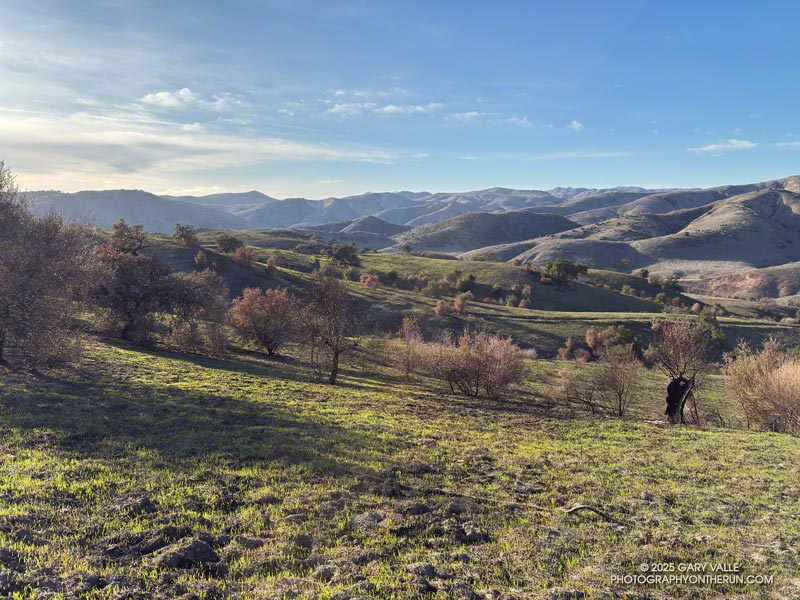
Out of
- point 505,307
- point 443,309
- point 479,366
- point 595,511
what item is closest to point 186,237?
point 443,309

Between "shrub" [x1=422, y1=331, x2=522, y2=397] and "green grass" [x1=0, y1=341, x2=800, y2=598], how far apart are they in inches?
423

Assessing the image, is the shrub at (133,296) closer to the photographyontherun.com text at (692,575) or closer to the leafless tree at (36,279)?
the leafless tree at (36,279)

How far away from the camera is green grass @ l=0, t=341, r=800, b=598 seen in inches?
285

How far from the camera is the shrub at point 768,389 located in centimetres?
2669

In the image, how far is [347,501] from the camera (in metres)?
10.3

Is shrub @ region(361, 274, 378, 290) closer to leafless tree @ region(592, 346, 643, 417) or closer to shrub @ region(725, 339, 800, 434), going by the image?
leafless tree @ region(592, 346, 643, 417)

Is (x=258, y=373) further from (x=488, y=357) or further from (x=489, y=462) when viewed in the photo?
(x=489, y=462)

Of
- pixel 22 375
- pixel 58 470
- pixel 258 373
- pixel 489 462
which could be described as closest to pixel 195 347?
pixel 258 373

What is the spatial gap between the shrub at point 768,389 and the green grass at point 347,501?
6744 millimetres

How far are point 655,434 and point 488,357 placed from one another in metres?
12.1

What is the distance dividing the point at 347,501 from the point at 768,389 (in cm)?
3037

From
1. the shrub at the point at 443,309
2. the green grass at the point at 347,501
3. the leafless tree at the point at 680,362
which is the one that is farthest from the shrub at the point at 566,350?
the green grass at the point at 347,501

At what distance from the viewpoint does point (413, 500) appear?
35.2 feet

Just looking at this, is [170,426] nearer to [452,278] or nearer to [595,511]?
[595,511]
